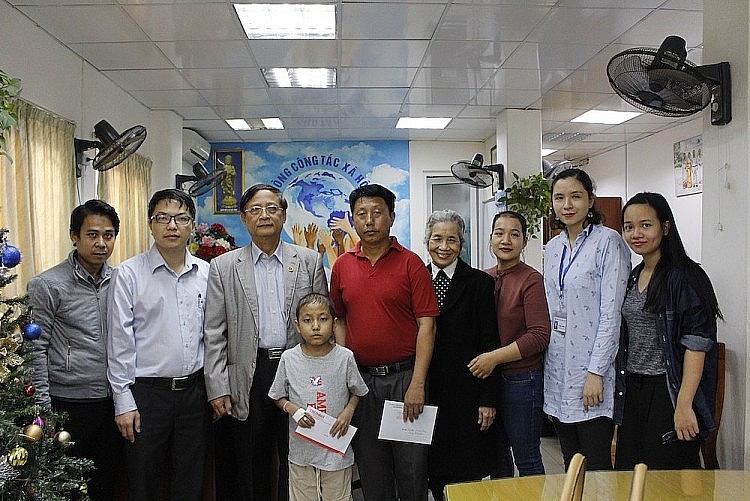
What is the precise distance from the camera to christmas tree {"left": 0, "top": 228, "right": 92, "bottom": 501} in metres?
2.18

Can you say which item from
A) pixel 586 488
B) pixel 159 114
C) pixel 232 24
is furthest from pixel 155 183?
pixel 586 488

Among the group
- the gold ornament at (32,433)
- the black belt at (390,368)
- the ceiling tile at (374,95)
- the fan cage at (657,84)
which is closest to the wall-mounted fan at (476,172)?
the ceiling tile at (374,95)

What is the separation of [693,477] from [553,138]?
7.11 m

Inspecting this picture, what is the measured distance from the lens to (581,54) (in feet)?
16.4

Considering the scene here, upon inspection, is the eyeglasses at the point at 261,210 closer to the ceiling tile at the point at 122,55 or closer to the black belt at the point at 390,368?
the black belt at the point at 390,368

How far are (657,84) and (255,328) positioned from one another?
2.09 meters

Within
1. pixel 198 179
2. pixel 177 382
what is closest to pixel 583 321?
pixel 177 382

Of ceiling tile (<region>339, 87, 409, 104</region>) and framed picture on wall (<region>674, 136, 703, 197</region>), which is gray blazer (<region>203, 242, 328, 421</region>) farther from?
framed picture on wall (<region>674, 136, 703, 197</region>)

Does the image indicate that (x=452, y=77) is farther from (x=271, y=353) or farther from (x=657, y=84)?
(x=271, y=353)

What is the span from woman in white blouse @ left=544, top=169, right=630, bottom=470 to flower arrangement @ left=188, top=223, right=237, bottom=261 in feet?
11.7

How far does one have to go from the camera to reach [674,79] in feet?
9.93

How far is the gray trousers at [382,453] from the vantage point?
9.63ft

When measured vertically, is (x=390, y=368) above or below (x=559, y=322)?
below

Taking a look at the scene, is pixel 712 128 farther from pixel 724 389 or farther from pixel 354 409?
pixel 354 409
